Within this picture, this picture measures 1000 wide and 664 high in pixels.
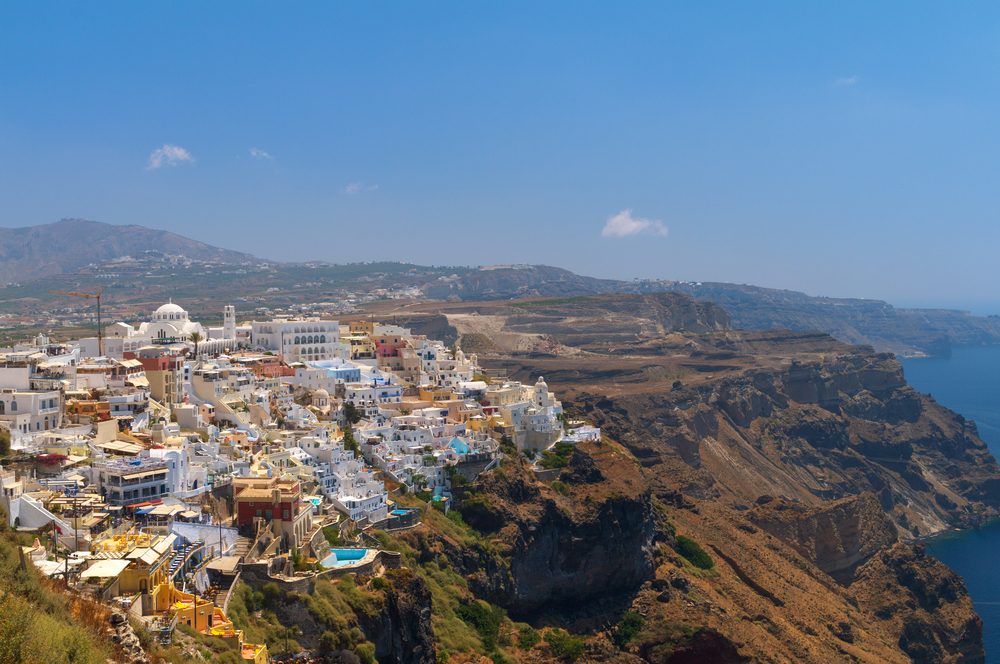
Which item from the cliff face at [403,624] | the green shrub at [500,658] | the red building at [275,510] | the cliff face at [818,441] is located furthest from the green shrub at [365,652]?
the cliff face at [818,441]

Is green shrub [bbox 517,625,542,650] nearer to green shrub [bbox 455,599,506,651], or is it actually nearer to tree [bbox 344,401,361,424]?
green shrub [bbox 455,599,506,651]

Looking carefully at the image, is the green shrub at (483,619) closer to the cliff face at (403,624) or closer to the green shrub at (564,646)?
the green shrub at (564,646)

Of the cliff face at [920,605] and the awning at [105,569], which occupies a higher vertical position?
the awning at [105,569]

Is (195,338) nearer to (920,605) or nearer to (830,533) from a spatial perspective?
(830,533)

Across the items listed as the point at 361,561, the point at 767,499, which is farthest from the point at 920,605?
the point at 361,561

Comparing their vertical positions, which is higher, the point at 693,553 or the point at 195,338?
the point at 195,338

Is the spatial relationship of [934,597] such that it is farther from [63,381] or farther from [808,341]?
[808,341]

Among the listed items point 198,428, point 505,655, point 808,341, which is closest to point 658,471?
point 505,655
